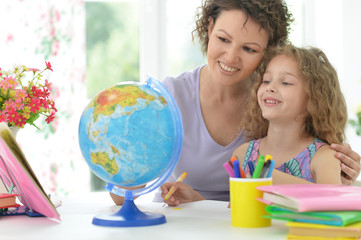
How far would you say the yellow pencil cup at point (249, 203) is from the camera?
1161mm

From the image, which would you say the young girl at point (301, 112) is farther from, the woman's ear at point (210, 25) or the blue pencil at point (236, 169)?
the blue pencil at point (236, 169)

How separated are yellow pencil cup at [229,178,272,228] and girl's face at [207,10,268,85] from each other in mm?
743

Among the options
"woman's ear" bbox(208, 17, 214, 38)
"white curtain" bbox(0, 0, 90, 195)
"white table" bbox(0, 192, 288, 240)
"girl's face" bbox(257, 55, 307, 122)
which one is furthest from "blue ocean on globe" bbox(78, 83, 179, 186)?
"white curtain" bbox(0, 0, 90, 195)

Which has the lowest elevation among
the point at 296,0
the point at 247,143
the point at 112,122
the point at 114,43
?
the point at 247,143

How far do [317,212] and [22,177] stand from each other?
68cm

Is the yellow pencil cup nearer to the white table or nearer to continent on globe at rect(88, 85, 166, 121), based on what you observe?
the white table

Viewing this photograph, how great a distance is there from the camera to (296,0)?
3830mm

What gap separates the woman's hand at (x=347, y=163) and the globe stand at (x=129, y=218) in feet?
2.31

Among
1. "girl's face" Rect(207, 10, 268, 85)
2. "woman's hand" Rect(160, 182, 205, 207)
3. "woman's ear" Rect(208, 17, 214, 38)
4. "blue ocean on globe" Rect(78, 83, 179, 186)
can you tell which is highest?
"woman's ear" Rect(208, 17, 214, 38)

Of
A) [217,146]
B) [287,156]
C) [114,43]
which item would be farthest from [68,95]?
[287,156]

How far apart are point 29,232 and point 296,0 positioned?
3.16 meters

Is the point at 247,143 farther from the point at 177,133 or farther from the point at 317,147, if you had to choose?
the point at 177,133

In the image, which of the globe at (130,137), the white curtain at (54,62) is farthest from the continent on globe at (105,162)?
the white curtain at (54,62)

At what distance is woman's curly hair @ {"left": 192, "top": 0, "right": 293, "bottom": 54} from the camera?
1824 millimetres
